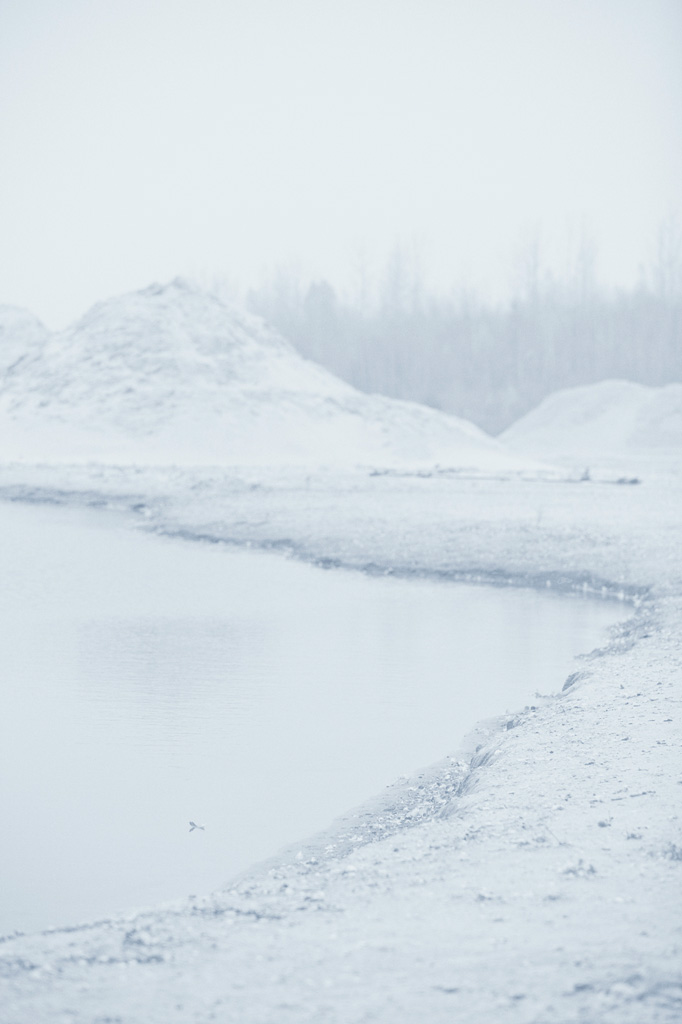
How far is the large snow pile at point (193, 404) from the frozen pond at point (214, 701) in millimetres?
18151

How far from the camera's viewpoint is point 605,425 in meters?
47.0

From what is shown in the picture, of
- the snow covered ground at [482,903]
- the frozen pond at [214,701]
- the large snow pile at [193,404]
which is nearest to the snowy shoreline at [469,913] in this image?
the snow covered ground at [482,903]

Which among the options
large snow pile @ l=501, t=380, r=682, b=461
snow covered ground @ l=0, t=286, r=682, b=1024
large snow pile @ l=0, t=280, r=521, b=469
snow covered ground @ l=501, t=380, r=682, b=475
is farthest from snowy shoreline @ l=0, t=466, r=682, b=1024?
large snow pile @ l=501, t=380, r=682, b=461

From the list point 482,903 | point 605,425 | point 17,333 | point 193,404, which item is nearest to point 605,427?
point 605,425

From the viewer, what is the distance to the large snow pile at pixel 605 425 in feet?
142

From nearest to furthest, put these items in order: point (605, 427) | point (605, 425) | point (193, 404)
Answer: point (193, 404) → point (605, 427) → point (605, 425)

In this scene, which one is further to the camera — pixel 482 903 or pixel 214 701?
pixel 214 701

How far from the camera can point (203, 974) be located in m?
3.67

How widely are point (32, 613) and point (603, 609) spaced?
20.5 ft

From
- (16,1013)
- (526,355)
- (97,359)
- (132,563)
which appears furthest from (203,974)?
(526,355)

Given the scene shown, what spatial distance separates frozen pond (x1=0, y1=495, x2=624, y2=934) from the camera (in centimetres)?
590

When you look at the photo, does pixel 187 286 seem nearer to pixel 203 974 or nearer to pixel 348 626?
pixel 348 626

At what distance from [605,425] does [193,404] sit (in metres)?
18.5

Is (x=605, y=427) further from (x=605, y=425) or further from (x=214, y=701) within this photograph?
(x=214, y=701)
